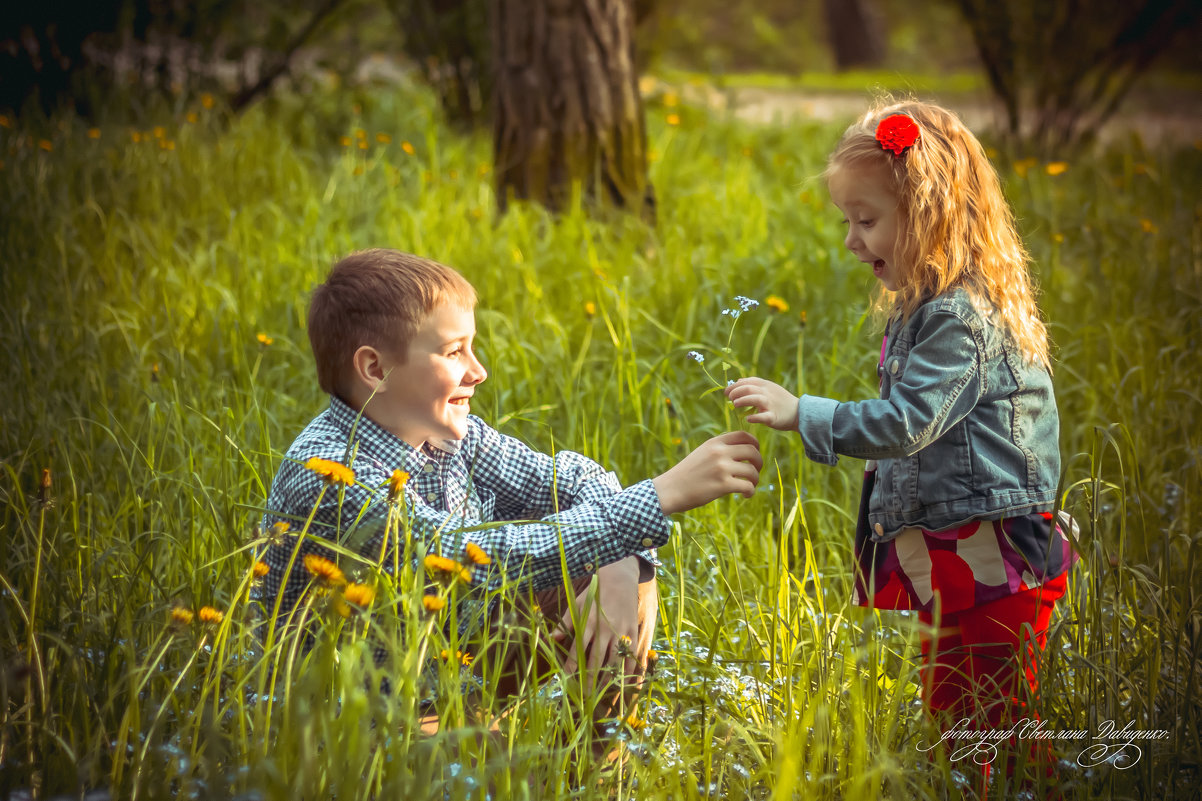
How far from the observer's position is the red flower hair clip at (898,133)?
5.47ft

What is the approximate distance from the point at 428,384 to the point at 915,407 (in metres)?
0.82

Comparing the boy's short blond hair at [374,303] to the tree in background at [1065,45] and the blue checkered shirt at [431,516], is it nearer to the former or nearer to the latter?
the blue checkered shirt at [431,516]

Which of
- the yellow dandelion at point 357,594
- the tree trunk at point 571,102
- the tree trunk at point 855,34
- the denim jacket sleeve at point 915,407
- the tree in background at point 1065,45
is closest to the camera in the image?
the yellow dandelion at point 357,594

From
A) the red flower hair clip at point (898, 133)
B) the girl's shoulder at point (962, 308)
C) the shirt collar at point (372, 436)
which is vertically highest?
the red flower hair clip at point (898, 133)

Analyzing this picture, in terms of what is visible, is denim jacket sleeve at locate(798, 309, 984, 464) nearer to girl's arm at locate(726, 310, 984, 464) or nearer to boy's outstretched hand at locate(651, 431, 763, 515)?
girl's arm at locate(726, 310, 984, 464)

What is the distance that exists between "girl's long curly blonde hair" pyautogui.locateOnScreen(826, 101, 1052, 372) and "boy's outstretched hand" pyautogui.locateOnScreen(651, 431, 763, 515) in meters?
0.40

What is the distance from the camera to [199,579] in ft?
5.78

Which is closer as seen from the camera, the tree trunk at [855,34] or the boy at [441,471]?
the boy at [441,471]

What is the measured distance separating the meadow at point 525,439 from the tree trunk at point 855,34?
41.9 feet

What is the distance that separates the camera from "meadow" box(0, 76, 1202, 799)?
1422 mm

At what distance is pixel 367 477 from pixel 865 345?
6.01 ft

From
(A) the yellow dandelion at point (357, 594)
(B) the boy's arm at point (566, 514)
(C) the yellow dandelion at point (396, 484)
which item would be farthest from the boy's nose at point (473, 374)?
(A) the yellow dandelion at point (357, 594)

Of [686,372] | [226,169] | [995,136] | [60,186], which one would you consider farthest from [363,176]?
[995,136]

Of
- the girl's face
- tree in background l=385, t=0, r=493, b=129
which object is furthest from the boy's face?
tree in background l=385, t=0, r=493, b=129
